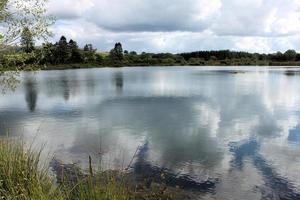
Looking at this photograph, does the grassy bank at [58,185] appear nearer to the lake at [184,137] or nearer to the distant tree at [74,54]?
the lake at [184,137]

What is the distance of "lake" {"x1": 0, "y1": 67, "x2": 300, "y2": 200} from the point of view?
13952 mm

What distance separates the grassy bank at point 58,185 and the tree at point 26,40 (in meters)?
4.98

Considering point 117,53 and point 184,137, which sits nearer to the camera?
point 184,137

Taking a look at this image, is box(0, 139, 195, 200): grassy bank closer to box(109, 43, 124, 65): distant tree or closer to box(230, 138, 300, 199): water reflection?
box(230, 138, 300, 199): water reflection

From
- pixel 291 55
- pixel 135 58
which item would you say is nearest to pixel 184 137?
pixel 135 58

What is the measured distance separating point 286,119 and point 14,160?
68.6ft

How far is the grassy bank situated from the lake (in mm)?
776

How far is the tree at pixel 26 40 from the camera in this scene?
14674 millimetres

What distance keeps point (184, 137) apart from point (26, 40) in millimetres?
9483

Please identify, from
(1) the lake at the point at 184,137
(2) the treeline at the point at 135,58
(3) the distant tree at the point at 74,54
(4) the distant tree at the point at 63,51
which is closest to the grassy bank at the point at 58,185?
(1) the lake at the point at 184,137

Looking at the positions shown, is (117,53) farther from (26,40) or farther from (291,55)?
(26,40)

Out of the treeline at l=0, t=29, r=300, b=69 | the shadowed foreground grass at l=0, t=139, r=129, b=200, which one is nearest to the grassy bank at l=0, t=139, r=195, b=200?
the shadowed foreground grass at l=0, t=139, r=129, b=200

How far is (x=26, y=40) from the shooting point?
15266 mm

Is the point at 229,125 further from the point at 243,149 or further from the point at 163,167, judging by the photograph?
the point at 163,167
